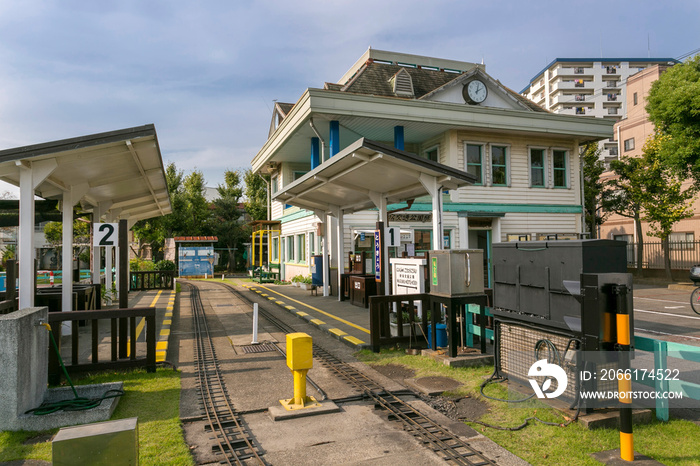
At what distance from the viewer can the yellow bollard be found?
566 centimetres

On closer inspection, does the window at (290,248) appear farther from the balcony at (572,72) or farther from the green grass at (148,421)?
the balcony at (572,72)

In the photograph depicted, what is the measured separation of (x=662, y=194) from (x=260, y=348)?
21269 millimetres

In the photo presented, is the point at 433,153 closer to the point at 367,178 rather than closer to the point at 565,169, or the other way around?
the point at 565,169

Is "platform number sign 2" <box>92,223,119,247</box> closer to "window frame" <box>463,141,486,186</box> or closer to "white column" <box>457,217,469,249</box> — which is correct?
"white column" <box>457,217,469,249</box>

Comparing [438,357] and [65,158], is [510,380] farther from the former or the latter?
[65,158]

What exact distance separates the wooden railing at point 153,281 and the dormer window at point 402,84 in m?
13.6

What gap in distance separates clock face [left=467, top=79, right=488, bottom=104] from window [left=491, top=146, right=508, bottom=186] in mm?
2346

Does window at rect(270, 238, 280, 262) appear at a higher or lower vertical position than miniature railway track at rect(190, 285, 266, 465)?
higher

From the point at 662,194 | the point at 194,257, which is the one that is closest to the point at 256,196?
the point at 194,257

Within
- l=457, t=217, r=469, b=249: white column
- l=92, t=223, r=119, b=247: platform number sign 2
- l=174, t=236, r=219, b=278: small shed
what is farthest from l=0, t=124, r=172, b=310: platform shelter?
l=174, t=236, r=219, b=278: small shed

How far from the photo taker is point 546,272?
5.57m

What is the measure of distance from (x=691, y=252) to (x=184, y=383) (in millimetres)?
29219

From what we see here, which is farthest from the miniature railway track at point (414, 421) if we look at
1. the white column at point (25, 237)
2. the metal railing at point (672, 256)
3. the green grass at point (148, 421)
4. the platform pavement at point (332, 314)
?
the metal railing at point (672, 256)

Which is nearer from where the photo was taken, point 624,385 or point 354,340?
point 624,385
